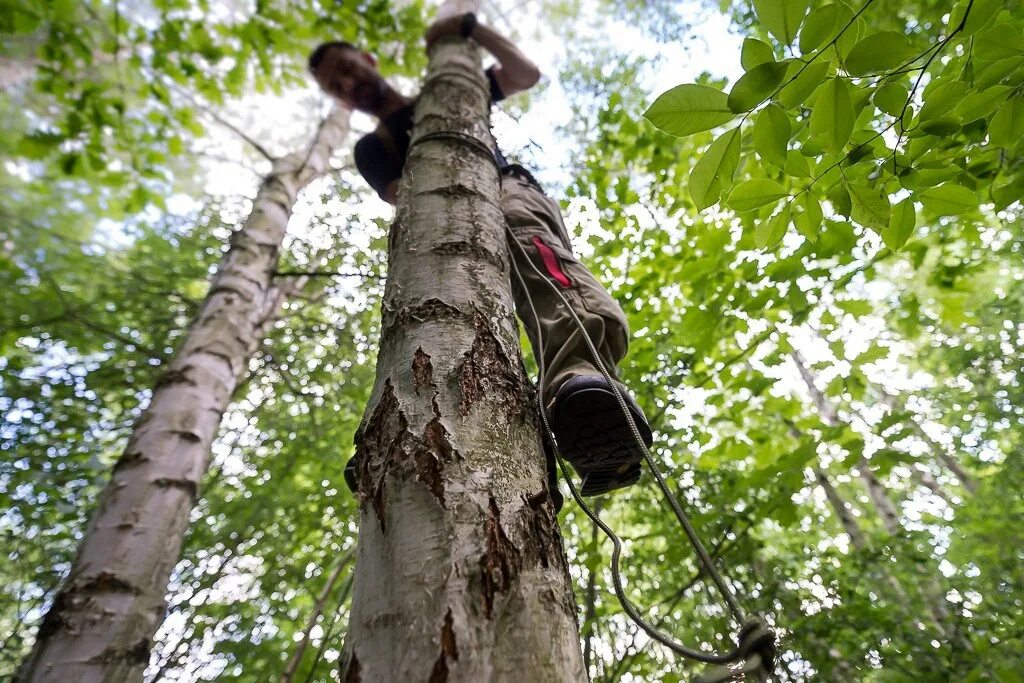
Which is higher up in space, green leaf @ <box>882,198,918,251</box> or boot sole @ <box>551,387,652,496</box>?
green leaf @ <box>882,198,918,251</box>

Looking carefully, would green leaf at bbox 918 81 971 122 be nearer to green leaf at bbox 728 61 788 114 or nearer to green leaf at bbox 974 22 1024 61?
green leaf at bbox 974 22 1024 61

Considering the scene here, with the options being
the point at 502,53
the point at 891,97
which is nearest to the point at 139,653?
the point at 891,97

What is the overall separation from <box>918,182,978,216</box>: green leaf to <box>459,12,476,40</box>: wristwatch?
2020 millimetres

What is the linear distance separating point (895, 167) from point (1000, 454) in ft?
27.2

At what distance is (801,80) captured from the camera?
82cm

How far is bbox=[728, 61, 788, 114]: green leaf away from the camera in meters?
0.79

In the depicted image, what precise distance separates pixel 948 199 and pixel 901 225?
0.09 meters

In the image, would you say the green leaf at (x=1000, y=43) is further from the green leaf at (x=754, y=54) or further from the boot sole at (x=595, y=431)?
the boot sole at (x=595, y=431)

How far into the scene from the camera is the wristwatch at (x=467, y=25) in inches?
93.7

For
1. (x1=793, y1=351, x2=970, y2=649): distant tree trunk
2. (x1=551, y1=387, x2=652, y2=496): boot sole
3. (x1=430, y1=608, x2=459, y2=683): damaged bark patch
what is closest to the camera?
(x1=430, y1=608, x2=459, y2=683): damaged bark patch

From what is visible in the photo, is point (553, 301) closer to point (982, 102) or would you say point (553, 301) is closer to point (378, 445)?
point (378, 445)

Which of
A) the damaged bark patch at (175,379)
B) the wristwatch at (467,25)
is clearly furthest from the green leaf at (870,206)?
the damaged bark patch at (175,379)

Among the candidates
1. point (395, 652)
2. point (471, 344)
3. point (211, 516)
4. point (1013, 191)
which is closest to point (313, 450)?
point (211, 516)

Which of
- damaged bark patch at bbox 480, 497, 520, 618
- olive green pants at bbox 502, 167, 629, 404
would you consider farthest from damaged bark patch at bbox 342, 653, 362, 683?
olive green pants at bbox 502, 167, 629, 404
